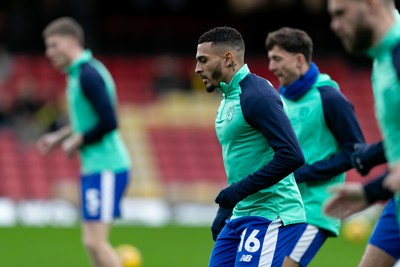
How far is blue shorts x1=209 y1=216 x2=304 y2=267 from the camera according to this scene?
6.02 metres

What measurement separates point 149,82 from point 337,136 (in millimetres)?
18463

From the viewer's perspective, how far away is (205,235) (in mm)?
16359

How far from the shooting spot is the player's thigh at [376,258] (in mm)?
6172

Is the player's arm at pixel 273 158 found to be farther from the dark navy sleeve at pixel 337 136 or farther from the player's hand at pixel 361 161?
the dark navy sleeve at pixel 337 136

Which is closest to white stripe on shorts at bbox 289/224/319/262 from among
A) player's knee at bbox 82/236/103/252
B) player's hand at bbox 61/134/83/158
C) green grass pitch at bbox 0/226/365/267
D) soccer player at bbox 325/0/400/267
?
soccer player at bbox 325/0/400/267

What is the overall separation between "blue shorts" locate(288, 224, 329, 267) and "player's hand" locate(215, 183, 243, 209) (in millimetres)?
956

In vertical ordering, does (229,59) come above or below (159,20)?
A: above

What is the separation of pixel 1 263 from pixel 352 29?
8.13 meters

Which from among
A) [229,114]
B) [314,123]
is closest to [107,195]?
[314,123]

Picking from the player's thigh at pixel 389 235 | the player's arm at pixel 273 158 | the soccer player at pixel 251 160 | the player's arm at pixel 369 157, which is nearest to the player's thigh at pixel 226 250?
the soccer player at pixel 251 160

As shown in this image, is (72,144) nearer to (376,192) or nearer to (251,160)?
(251,160)

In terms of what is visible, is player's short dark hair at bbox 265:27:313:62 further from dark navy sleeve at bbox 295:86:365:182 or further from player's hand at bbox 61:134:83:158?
player's hand at bbox 61:134:83:158

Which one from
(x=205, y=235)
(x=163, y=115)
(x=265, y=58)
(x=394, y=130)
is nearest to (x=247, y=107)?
(x=394, y=130)

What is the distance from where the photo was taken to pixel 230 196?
5.88m
